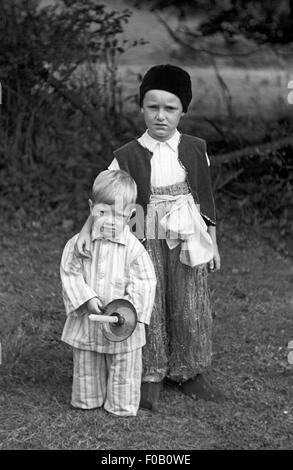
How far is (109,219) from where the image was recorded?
410cm

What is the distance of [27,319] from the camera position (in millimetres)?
5648

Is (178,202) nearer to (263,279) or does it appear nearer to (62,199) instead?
(263,279)

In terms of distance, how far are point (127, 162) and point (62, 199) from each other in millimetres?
3720

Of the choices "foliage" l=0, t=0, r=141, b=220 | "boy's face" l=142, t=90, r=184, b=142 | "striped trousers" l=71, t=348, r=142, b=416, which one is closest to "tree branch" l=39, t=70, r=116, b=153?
"foliage" l=0, t=0, r=141, b=220

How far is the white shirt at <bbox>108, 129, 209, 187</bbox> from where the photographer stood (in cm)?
428

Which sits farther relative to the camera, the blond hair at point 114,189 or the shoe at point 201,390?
the shoe at point 201,390

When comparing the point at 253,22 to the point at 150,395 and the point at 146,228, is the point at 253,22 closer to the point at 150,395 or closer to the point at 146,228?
the point at 146,228

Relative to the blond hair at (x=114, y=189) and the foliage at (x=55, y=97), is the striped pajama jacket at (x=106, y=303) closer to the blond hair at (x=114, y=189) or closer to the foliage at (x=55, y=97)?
the blond hair at (x=114, y=189)

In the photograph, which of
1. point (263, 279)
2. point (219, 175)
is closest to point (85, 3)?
point (219, 175)

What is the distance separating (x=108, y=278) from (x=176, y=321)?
0.53m

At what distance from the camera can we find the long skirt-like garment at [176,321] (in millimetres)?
4398

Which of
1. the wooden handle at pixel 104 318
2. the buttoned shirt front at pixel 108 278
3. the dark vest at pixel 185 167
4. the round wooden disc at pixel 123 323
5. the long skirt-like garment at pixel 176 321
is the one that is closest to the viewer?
the wooden handle at pixel 104 318

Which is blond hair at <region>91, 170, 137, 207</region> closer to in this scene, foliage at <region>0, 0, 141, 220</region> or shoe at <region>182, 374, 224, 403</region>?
shoe at <region>182, 374, 224, 403</region>

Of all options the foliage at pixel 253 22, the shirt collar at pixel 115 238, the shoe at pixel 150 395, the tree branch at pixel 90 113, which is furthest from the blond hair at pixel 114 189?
the foliage at pixel 253 22
